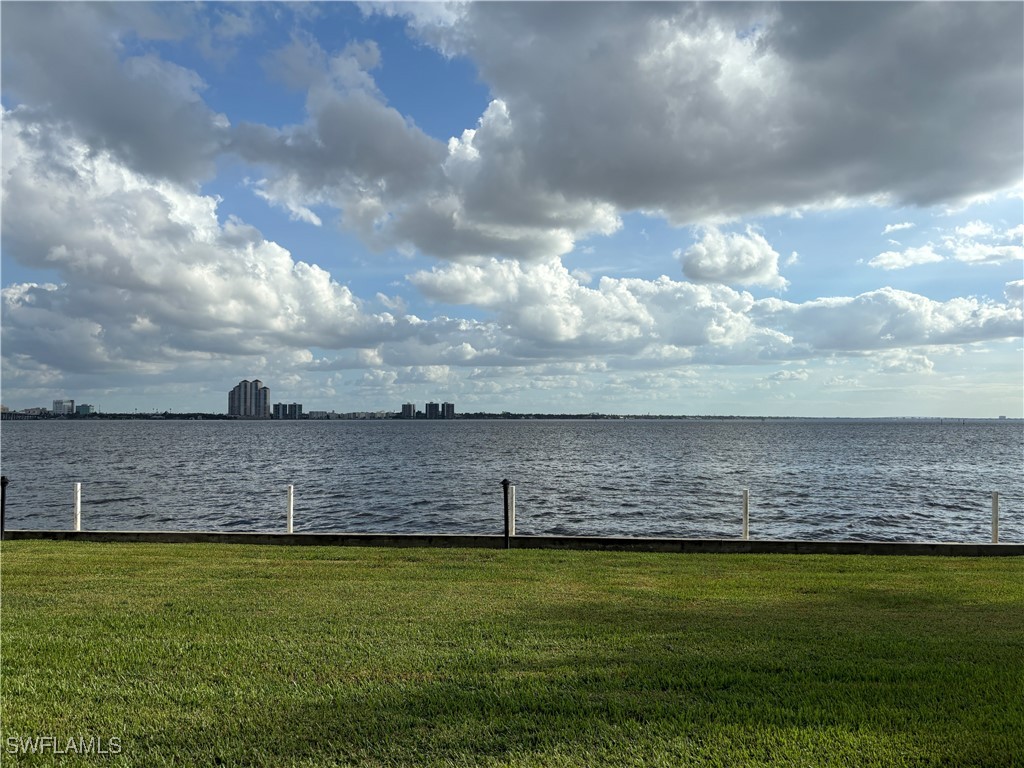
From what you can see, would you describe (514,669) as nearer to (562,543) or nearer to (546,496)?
(562,543)

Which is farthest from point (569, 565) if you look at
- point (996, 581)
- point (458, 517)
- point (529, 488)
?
point (529, 488)

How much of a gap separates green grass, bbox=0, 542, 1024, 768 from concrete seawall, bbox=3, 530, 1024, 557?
3434mm

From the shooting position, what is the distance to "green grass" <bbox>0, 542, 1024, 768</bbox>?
14.4 feet

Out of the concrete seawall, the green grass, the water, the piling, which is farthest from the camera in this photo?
the water

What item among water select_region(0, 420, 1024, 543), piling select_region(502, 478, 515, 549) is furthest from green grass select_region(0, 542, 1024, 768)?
water select_region(0, 420, 1024, 543)

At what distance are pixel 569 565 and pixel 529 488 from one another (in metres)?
30.6

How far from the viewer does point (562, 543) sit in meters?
14.2

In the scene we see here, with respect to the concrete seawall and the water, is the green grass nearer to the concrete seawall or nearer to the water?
the concrete seawall

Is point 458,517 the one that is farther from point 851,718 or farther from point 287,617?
point 851,718

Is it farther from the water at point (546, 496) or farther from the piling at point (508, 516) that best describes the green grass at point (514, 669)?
the water at point (546, 496)

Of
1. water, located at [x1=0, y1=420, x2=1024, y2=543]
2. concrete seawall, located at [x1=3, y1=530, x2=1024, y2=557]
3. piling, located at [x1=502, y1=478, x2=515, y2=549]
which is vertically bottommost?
water, located at [x1=0, y1=420, x2=1024, y2=543]

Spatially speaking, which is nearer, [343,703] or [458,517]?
[343,703]

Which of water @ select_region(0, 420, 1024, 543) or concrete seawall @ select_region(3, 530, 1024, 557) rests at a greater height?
concrete seawall @ select_region(3, 530, 1024, 557)

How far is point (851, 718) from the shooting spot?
4754mm
